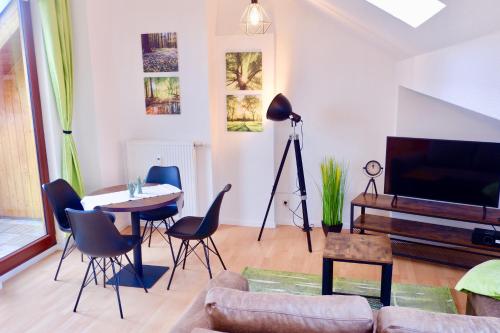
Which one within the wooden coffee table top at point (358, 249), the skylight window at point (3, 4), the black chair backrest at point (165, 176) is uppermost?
the skylight window at point (3, 4)

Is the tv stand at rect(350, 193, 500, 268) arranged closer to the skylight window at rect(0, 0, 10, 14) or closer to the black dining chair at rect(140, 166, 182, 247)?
the black dining chair at rect(140, 166, 182, 247)

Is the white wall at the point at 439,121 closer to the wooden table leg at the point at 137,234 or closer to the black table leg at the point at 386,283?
the black table leg at the point at 386,283

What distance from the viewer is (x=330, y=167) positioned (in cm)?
418

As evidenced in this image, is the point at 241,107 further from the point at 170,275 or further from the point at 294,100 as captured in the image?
the point at 170,275

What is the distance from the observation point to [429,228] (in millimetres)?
3727

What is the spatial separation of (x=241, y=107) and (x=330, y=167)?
3.99ft

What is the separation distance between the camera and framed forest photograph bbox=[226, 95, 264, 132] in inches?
174

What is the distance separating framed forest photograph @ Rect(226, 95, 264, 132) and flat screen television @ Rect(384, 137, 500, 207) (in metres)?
1.48

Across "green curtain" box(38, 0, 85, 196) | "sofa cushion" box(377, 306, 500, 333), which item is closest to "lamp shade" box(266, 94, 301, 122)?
"green curtain" box(38, 0, 85, 196)

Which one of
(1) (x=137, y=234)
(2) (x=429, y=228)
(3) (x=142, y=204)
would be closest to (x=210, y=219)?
(3) (x=142, y=204)

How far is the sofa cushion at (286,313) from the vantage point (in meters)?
1.42

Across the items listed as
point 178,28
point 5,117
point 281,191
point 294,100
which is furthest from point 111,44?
point 281,191

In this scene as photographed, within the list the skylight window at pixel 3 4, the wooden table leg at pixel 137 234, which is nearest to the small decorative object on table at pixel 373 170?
the wooden table leg at pixel 137 234

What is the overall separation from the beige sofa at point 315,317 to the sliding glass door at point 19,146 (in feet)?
9.20
